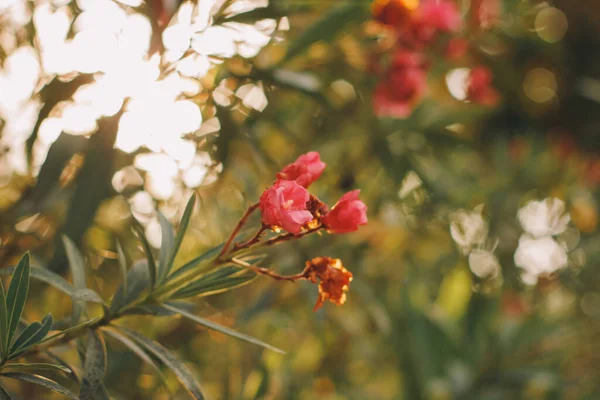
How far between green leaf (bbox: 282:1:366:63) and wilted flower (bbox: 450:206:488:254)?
84 centimetres

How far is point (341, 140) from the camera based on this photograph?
4.28 ft

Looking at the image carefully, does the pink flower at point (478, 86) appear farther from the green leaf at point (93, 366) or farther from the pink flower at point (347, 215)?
the green leaf at point (93, 366)

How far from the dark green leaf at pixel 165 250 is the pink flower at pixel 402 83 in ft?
2.51

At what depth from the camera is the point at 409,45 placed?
122 cm

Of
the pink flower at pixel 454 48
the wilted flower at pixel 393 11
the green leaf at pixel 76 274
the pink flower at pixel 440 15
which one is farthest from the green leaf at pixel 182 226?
the pink flower at pixel 454 48

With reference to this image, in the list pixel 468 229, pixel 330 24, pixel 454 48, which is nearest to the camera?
pixel 330 24

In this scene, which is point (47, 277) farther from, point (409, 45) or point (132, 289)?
point (409, 45)

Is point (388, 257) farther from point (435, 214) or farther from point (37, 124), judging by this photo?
point (37, 124)

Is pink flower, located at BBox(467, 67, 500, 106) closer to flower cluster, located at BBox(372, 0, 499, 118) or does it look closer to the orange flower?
flower cluster, located at BBox(372, 0, 499, 118)

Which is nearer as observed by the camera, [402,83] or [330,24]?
[330,24]

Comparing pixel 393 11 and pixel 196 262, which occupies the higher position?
pixel 196 262

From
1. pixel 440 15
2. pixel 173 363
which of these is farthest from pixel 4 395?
pixel 440 15

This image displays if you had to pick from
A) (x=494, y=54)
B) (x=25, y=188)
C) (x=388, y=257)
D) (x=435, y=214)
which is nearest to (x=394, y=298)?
(x=388, y=257)

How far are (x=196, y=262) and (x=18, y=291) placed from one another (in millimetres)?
162
